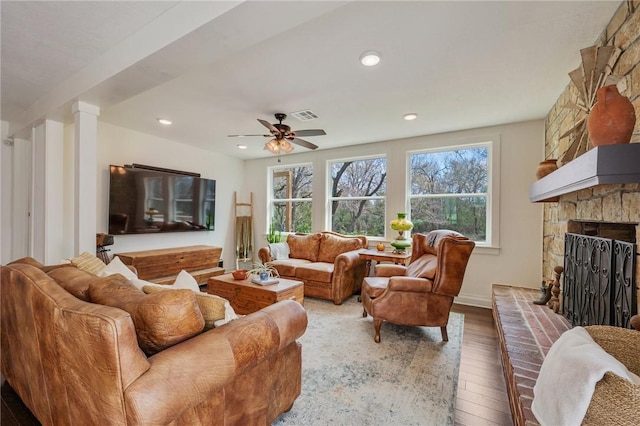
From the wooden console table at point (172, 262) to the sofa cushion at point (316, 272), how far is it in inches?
59.7

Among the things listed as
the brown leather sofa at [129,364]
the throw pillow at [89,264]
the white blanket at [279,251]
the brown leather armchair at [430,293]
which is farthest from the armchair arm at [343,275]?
the throw pillow at [89,264]

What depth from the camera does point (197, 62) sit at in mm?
1779

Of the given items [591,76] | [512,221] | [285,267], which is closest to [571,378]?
[591,76]

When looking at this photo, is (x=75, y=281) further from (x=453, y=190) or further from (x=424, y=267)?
(x=453, y=190)

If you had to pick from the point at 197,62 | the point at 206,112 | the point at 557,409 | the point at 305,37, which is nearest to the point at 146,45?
the point at 197,62

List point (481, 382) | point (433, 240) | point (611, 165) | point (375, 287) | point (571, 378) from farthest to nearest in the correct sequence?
point (433, 240)
point (375, 287)
point (481, 382)
point (611, 165)
point (571, 378)

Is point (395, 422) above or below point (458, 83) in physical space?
below

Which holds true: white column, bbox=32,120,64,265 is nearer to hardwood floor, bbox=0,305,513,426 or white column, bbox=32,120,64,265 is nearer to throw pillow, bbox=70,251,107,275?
throw pillow, bbox=70,251,107,275

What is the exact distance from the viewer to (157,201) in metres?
4.20

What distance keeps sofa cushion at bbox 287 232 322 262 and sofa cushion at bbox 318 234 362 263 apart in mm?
87

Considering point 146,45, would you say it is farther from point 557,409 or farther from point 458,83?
point 557,409

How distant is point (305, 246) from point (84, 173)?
9.99 ft

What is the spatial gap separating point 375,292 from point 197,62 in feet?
8.07

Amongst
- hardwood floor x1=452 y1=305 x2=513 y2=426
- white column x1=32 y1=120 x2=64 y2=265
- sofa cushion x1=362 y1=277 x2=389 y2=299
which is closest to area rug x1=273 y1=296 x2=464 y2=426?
hardwood floor x1=452 y1=305 x2=513 y2=426
